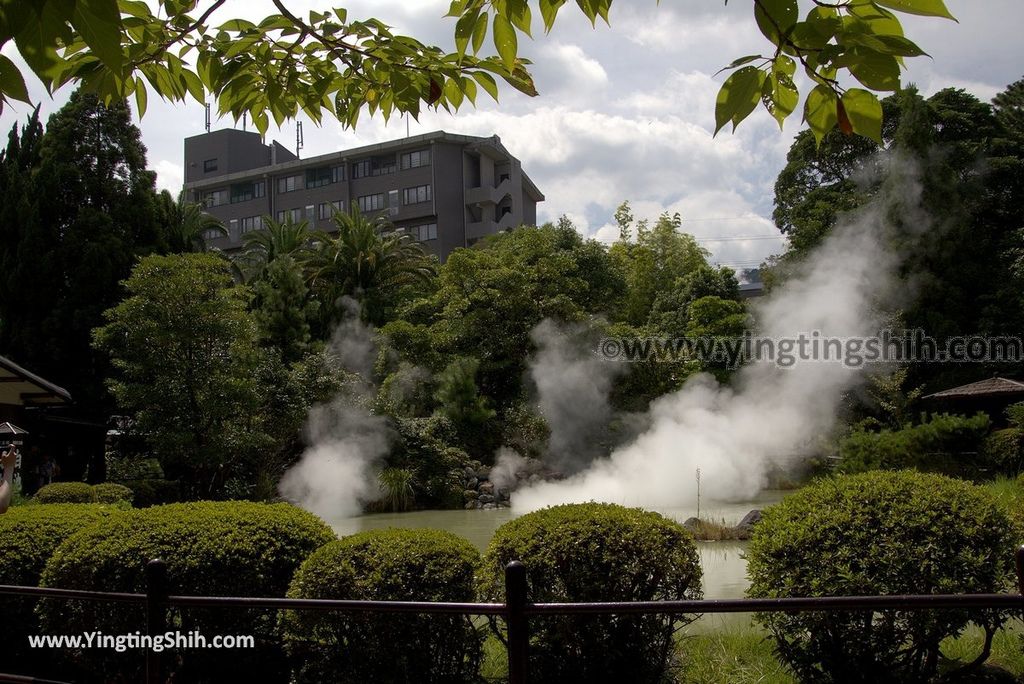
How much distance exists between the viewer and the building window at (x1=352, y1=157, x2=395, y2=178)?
47.1 metres

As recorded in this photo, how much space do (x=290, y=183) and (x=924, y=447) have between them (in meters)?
43.2

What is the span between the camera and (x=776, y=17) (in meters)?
1.91

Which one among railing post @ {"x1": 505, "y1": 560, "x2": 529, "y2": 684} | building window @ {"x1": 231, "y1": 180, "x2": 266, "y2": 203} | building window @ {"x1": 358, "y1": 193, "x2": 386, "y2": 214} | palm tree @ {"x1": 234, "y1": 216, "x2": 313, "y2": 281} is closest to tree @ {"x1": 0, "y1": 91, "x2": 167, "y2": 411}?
palm tree @ {"x1": 234, "y1": 216, "x2": 313, "y2": 281}

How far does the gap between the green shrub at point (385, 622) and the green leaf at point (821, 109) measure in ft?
10.7

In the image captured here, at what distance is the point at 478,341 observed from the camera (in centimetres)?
2550

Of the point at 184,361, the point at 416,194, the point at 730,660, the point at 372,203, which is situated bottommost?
the point at 730,660

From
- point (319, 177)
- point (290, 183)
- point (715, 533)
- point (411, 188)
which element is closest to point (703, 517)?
point (715, 533)

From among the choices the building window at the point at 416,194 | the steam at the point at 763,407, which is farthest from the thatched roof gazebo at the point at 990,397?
the building window at the point at 416,194

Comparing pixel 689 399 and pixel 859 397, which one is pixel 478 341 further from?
pixel 859 397

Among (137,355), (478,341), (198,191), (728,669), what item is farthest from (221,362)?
(198,191)

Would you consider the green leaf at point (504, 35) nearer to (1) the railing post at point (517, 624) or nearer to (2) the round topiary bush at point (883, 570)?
(1) the railing post at point (517, 624)

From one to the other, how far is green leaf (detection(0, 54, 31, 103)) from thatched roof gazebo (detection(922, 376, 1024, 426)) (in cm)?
1996

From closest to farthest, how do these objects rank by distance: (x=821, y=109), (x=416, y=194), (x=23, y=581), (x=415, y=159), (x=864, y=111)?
(x=864, y=111), (x=821, y=109), (x=23, y=581), (x=416, y=194), (x=415, y=159)

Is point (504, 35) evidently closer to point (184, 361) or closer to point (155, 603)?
point (155, 603)
